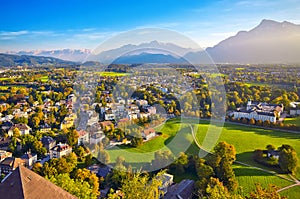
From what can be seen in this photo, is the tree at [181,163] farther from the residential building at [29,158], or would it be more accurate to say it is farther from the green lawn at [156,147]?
the residential building at [29,158]

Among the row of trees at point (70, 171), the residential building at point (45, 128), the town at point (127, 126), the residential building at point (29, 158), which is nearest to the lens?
the row of trees at point (70, 171)

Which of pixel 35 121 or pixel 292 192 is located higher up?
pixel 35 121

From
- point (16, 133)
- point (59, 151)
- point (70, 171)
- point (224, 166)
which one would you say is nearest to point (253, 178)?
point (224, 166)

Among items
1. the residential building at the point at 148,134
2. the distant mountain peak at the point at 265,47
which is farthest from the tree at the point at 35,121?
the distant mountain peak at the point at 265,47

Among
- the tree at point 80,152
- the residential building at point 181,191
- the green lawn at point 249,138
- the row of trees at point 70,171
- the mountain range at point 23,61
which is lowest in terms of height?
the green lawn at point 249,138

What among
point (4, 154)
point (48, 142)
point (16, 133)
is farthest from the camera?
point (16, 133)

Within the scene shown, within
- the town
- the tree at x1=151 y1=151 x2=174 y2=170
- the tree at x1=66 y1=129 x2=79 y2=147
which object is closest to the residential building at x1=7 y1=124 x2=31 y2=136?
the town

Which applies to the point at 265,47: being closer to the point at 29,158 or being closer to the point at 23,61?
the point at 23,61

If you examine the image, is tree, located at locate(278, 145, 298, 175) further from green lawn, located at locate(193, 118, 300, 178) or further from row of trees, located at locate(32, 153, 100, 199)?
row of trees, located at locate(32, 153, 100, 199)

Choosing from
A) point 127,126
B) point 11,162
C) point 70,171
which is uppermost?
point 127,126
